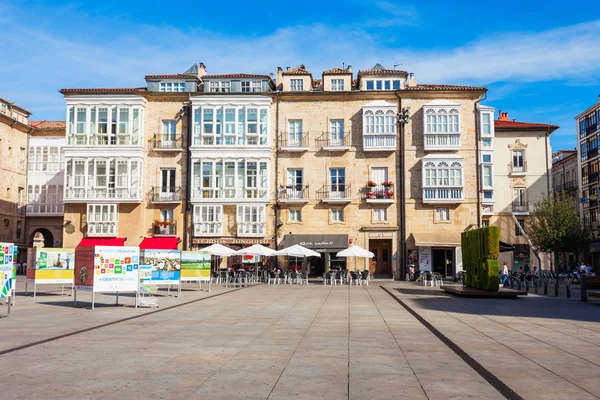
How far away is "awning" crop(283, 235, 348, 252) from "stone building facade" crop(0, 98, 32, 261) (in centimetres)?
2459

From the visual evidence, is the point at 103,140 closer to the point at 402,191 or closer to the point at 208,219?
the point at 208,219

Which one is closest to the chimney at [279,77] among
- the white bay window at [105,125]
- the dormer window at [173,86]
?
the dormer window at [173,86]

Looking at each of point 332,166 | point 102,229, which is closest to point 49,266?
point 102,229

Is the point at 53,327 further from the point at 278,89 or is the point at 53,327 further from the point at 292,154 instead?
the point at 278,89

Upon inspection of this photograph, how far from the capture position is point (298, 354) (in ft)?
32.6

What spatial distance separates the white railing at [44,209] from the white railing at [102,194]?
10846 millimetres

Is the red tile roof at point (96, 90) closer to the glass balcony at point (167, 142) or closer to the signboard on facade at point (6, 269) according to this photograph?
the glass balcony at point (167, 142)

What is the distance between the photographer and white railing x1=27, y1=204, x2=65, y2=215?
5275 cm

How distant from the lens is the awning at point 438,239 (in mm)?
41034

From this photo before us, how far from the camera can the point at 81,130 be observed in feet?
144

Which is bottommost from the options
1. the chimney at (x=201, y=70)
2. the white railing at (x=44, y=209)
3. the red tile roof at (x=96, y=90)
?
the white railing at (x=44, y=209)

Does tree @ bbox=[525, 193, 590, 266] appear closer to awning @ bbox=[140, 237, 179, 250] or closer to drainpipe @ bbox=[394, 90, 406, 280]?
drainpipe @ bbox=[394, 90, 406, 280]

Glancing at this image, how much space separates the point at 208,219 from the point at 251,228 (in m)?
3.28

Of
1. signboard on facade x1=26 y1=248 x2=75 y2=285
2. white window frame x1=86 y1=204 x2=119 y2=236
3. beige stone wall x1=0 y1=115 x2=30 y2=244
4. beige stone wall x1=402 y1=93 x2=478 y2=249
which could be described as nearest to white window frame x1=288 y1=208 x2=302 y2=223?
beige stone wall x1=402 y1=93 x2=478 y2=249
